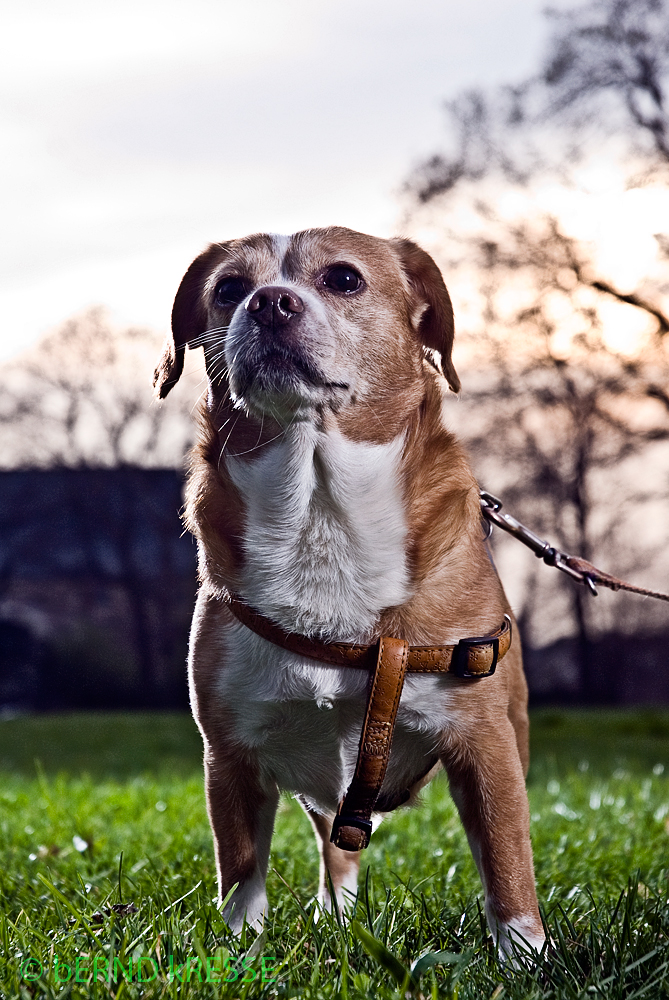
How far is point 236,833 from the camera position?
2357 mm

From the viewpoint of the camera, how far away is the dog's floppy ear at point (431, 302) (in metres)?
2.57

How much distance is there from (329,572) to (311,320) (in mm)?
612

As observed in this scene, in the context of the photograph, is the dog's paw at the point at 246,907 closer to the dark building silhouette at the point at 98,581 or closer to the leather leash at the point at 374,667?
the leather leash at the point at 374,667

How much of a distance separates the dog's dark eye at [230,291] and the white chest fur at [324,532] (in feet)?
1.55

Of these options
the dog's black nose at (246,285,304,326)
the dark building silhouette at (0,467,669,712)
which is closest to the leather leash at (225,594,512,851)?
the dog's black nose at (246,285,304,326)

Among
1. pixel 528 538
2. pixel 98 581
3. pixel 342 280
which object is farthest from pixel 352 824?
pixel 98 581

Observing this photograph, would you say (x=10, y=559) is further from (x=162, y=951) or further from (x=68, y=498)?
(x=162, y=951)

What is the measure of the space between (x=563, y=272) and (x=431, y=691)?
39.9ft

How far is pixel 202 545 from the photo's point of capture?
7.72 ft

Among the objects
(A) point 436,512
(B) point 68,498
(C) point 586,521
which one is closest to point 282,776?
(A) point 436,512

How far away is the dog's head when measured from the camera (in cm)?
222

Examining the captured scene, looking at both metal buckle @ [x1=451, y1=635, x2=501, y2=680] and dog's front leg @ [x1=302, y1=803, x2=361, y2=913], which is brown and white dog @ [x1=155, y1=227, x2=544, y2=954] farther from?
dog's front leg @ [x1=302, y1=803, x2=361, y2=913]

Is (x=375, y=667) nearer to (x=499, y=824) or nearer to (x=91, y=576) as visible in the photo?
(x=499, y=824)

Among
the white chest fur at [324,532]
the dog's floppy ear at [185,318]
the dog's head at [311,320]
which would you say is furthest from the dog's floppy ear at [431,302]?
the dog's floppy ear at [185,318]
